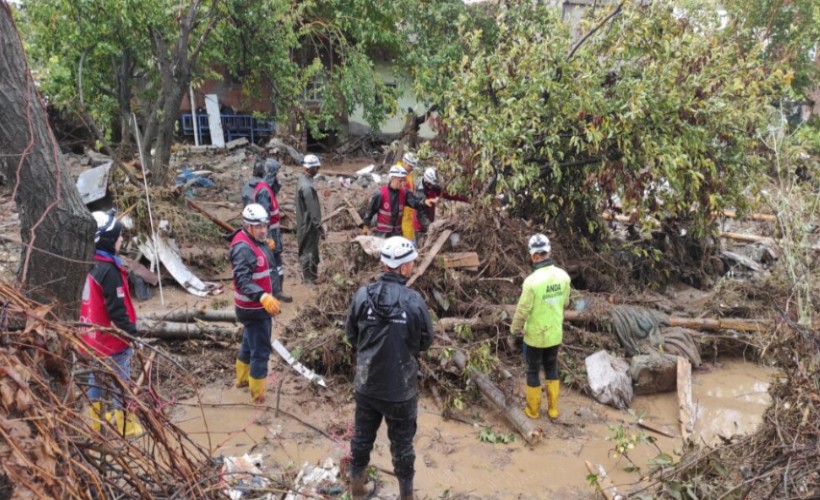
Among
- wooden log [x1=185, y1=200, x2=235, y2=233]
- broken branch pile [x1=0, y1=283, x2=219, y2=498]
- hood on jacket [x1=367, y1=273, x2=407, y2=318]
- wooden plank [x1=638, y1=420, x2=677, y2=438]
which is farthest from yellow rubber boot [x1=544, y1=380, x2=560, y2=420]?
wooden log [x1=185, y1=200, x2=235, y2=233]

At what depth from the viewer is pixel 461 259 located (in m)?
7.17

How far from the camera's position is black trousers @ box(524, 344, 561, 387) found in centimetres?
572

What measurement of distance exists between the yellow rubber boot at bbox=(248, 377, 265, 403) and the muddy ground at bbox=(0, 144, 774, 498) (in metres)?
0.10

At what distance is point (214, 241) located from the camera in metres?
9.95

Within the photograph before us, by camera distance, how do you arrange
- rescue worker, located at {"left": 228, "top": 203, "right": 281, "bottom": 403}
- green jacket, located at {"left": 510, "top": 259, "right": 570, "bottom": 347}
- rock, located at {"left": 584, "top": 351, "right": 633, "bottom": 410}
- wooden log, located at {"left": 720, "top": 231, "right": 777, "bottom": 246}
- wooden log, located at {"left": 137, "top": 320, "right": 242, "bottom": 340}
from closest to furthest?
1. rescue worker, located at {"left": 228, "top": 203, "right": 281, "bottom": 403}
2. green jacket, located at {"left": 510, "top": 259, "right": 570, "bottom": 347}
3. rock, located at {"left": 584, "top": 351, "right": 633, "bottom": 410}
4. wooden log, located at {"left": 137, "top": 320, "right": 242, "bottom": 340}
5. wooden log, located at {"left": 720, "top": 231, "right": 777, "bottom": 246}

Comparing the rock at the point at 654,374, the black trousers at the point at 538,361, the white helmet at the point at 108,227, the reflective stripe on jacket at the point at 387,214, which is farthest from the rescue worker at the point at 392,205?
the white helmet at the point at 108,227

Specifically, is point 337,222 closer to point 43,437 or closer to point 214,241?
point 214,241

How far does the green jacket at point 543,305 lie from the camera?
552 cm

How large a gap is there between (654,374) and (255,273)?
438cm

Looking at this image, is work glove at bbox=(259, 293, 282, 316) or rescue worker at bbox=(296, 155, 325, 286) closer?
work glove at bbox=(259, 293, 282, 316)

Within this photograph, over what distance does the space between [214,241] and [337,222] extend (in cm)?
235

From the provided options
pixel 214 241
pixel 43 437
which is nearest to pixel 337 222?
pixel 214 241

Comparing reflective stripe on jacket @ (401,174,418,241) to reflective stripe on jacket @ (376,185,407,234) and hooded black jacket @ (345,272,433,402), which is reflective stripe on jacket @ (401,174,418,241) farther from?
hooded black jacket @ (345,272,433,402)

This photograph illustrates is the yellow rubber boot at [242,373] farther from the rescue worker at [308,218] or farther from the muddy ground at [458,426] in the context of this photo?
the rescue worker at [308,218]
